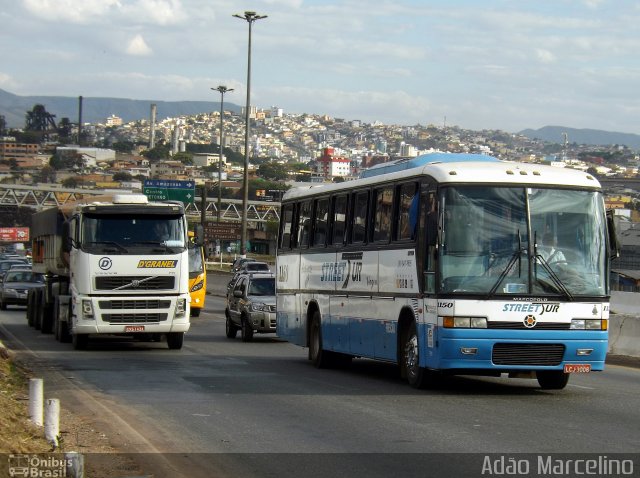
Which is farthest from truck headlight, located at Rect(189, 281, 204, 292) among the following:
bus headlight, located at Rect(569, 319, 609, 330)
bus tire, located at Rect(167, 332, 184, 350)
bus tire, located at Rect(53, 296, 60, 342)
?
bus headlight, located at Rect(569, 319, 609, 330)

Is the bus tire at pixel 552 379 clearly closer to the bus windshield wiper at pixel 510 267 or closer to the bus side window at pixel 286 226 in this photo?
the bus windshield wiper at pixel 510 267

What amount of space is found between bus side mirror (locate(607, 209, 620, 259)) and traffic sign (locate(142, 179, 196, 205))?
54448mm

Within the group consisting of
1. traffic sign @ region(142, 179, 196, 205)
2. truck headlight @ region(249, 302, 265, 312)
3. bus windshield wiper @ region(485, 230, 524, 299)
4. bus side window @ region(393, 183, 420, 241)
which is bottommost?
truck headlight @ region(249, 302, 265, 312)

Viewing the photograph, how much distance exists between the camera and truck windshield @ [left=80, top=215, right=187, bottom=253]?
24.8 meters

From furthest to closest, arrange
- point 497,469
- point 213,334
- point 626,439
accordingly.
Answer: point 213,334, point 626,439, point 497,469

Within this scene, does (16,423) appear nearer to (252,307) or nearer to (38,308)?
(252,307)

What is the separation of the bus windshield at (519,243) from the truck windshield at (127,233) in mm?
10317

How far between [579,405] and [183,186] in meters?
56.1

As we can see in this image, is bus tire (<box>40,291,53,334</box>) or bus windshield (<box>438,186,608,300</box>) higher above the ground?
bus windshield (<box>438,186,608,300</box>)

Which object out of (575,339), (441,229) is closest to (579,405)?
(575,339)

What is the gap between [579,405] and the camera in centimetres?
1512

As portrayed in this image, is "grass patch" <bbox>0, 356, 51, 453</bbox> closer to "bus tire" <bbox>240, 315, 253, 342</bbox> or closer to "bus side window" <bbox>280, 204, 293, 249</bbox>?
"bus side window" <bbox>280, 204, 293, 249</bbox>

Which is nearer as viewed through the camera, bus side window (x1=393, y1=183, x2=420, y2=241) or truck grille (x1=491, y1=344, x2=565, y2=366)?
truck grille (x1=491, y1=344, x2=565, y2=366)

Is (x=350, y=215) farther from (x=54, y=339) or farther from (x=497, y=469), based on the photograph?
(x=54, y=339)
